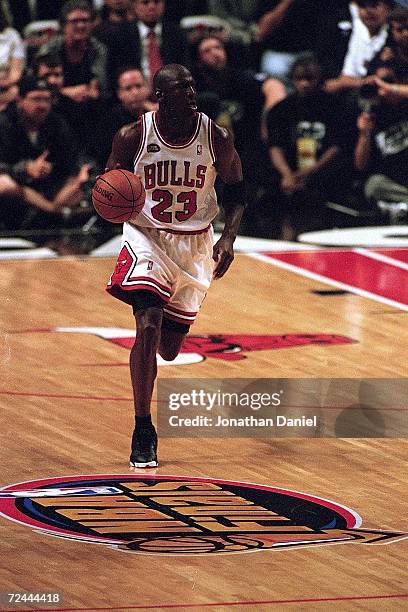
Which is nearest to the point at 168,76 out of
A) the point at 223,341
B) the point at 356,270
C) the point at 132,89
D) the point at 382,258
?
the point at 223,341

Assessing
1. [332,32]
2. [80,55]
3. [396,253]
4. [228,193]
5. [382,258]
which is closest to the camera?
[228,193]

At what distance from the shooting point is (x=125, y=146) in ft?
23.6

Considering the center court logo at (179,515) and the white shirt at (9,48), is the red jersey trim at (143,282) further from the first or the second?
the white shirt at (9,48)

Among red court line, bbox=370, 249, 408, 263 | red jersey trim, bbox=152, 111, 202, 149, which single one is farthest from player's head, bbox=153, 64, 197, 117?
red court line, bbox=370, 249, 408, 263

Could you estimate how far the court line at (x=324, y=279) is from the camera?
11398 mm

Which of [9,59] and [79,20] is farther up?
[79,20]

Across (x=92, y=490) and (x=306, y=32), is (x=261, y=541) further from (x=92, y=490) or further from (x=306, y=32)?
(x=306, y=32)

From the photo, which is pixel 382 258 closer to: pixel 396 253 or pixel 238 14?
pixel 396 253

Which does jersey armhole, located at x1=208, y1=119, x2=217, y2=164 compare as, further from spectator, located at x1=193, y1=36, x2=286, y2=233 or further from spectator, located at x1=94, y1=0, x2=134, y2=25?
spectator, located at x1=94, y1=0, x2=134, y2=25

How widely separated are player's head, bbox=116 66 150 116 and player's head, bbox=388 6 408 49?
9.46ft

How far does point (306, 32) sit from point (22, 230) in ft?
12.3

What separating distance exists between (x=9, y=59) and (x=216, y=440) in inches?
298

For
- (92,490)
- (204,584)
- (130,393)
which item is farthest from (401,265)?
(204,584)

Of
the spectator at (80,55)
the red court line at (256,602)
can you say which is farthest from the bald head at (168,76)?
the spectator at (80,55)
